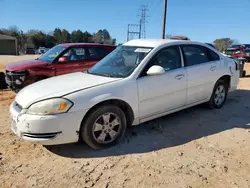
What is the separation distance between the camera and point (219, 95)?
600cm

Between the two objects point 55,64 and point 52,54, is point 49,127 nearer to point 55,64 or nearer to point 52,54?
point 55,64

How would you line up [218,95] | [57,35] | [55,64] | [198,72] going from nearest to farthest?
[198,72] → [218,95] → [55,64] → [57,35]

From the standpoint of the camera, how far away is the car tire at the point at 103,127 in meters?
3.68

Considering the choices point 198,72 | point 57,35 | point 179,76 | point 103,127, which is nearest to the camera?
point 103,127

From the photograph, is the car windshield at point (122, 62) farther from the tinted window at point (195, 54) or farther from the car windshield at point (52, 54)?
the car windshield at point (52, 54)

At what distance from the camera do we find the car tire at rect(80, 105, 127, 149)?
3.68 m

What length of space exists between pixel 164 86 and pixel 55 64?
435 centimetres

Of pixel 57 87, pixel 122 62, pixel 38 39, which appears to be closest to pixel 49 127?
pixel 57 87

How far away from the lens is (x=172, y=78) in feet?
15.2

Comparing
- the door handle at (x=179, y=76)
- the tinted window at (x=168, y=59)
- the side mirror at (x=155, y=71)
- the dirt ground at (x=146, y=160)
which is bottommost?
the dirt ground at (x=146, y=160)

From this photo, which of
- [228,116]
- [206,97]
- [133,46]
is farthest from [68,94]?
[228,116]

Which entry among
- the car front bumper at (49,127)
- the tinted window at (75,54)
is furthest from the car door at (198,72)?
the tinted window at (75,54)

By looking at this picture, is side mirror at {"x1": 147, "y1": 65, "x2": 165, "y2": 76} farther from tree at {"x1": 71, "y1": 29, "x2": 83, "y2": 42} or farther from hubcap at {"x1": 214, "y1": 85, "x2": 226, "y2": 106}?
tree at {"x1": 71, "y1": 29, "x2": 83, "y2": 42}

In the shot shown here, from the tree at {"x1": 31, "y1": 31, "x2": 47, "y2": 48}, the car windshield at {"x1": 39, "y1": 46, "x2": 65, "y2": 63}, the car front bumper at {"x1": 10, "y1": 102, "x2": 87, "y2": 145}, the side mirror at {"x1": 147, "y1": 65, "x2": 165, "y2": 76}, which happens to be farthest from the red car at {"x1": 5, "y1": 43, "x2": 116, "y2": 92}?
the tree at {"x1": 31, "y1": 31, "x2": 47, "y2": 48}
